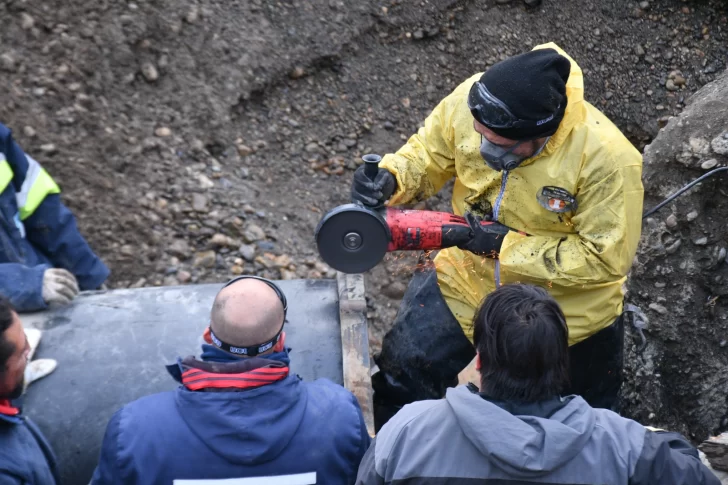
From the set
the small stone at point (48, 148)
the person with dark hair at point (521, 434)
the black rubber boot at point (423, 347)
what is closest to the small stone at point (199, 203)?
the small stone at point (48, 148)

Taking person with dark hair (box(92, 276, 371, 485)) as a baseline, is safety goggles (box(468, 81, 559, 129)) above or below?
above

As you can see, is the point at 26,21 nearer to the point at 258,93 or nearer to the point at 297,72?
the point at 258,93

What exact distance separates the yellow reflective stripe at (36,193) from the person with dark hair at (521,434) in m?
2.26

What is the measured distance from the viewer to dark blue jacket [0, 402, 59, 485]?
2.05 metres

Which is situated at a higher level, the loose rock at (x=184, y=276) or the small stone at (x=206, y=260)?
the small stone at (x=206, y=260)

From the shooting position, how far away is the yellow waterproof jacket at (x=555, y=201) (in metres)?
2.73

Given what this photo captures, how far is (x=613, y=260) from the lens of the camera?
2.75 m

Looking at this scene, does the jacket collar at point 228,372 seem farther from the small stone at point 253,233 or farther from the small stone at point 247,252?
the small stone at point 253,233

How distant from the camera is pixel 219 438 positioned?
204 cm

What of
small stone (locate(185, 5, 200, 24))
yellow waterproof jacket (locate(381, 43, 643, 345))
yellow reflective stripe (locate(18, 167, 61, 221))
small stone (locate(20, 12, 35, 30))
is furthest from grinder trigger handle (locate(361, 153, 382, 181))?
small stone (locate(20, 12, 35, 30))

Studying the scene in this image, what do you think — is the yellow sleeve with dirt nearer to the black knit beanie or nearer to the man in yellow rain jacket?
the man in yellow rain jacket

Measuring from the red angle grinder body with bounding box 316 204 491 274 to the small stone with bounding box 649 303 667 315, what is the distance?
155 centimetres

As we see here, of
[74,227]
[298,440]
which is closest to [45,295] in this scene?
[74,227]

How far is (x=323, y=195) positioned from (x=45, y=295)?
2519 mm
